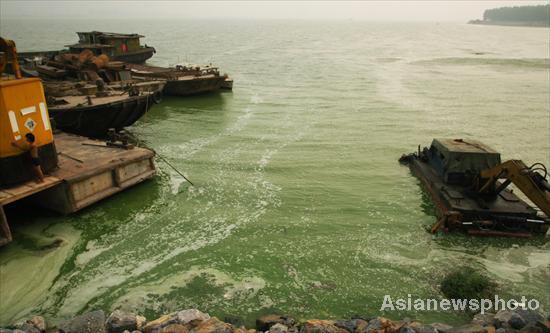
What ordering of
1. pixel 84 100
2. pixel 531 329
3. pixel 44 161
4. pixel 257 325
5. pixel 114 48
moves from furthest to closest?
1. pixel 114 48
2. pixel 84 100
3. pixel 44 161
4. pixel 257 325
5. pixel 531 329

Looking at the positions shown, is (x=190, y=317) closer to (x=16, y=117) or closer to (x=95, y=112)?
(x=16, y=117)

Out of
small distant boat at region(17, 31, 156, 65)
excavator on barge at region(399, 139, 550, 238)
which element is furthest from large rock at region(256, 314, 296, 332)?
small distant boat at region(17, 31, 156, 65)

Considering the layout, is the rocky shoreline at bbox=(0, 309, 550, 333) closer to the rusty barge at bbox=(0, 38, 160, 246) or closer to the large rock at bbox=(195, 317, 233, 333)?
the large rock at bbox=(195, 317, 233, 333)

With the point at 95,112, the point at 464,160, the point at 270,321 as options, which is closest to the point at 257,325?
the point at 270,321

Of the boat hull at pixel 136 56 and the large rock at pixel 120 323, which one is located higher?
the boat hull at pixel 136 56

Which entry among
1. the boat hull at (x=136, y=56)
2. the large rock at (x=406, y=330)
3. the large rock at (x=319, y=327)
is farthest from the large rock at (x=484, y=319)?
the boat hull at (x=136, y=56)

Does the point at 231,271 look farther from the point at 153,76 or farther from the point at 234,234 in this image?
the point at 153,76

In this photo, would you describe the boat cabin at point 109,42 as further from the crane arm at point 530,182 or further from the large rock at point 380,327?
the large rock at point 380,327
